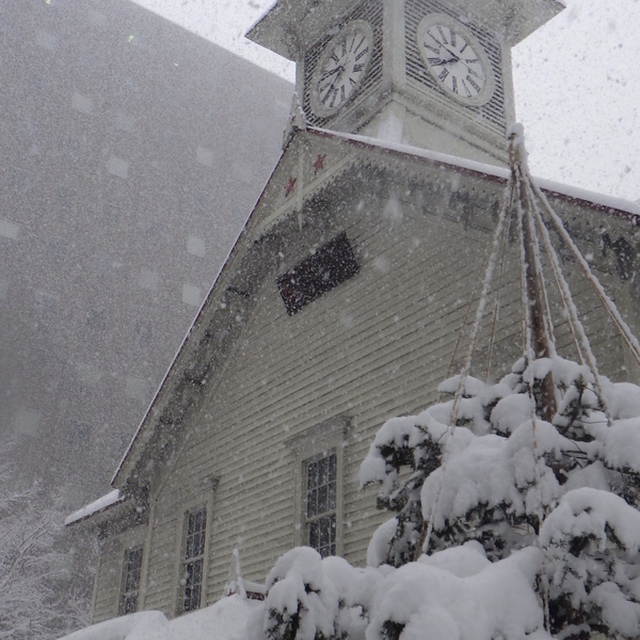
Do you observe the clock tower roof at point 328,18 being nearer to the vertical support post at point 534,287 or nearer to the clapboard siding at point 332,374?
the clapboard siding at point 332,374

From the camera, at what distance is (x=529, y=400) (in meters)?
4.94

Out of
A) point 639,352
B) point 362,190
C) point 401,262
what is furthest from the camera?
point 362,190

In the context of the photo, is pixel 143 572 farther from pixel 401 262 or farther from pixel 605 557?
pixel 605 557

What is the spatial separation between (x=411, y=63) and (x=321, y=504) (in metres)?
8.06

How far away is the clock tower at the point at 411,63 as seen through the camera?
46.7 feet

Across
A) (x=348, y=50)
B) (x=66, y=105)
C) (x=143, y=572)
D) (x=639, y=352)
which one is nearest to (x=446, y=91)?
(x=348, y=50)

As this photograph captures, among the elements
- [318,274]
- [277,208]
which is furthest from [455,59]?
[318,274]

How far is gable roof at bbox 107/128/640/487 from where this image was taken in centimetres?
848

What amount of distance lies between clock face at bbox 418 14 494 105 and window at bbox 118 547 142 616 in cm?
989

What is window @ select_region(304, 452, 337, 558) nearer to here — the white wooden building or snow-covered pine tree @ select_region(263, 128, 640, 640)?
the white wooden building

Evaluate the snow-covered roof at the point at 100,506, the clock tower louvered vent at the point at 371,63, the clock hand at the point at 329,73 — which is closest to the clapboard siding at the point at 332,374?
the snow-covered roof at the point at 100,506

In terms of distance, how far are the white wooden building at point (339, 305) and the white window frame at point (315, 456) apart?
0.03m

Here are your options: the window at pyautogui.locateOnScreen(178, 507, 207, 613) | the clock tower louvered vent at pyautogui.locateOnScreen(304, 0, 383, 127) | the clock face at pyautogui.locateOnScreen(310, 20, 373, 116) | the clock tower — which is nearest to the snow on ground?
the window at pyautogui.locateOnScreen(178, 507, 207, 613)

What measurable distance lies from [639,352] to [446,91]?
35.5ft
